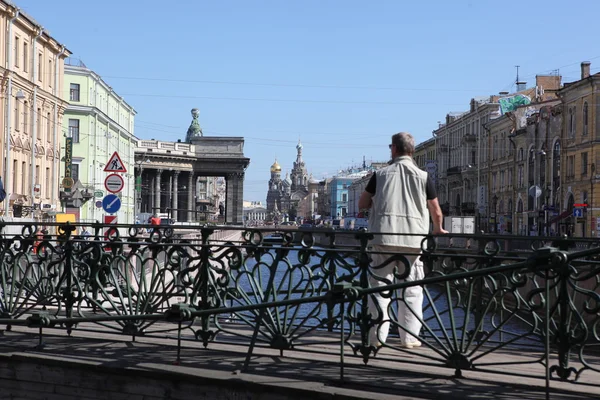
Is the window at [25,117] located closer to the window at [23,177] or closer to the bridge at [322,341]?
the window at [23,177]

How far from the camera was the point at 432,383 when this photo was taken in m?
5.94

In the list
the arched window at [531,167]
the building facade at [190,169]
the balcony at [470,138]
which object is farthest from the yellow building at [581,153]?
the building facade at [190,169]

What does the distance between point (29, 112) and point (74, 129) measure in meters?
16.7

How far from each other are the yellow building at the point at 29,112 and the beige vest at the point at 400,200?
32880 mm

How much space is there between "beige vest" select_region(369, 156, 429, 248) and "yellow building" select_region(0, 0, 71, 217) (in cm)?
3288

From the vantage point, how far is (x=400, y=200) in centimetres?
709

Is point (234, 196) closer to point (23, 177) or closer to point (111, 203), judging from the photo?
point (23, 177)

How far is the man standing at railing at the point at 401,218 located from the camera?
272 inches

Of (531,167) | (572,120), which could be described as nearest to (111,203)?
(572,120)

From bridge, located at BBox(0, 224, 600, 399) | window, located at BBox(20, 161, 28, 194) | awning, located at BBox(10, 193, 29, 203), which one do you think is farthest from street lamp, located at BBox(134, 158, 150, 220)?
bridge, located at BBox(0, 224, 600, 399)

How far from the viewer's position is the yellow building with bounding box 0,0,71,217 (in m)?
39.2

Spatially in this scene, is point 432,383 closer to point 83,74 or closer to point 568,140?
point 568,140

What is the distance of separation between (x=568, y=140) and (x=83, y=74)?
30.9 metres

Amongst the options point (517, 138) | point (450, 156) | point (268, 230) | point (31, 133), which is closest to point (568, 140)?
point (517, 138)
